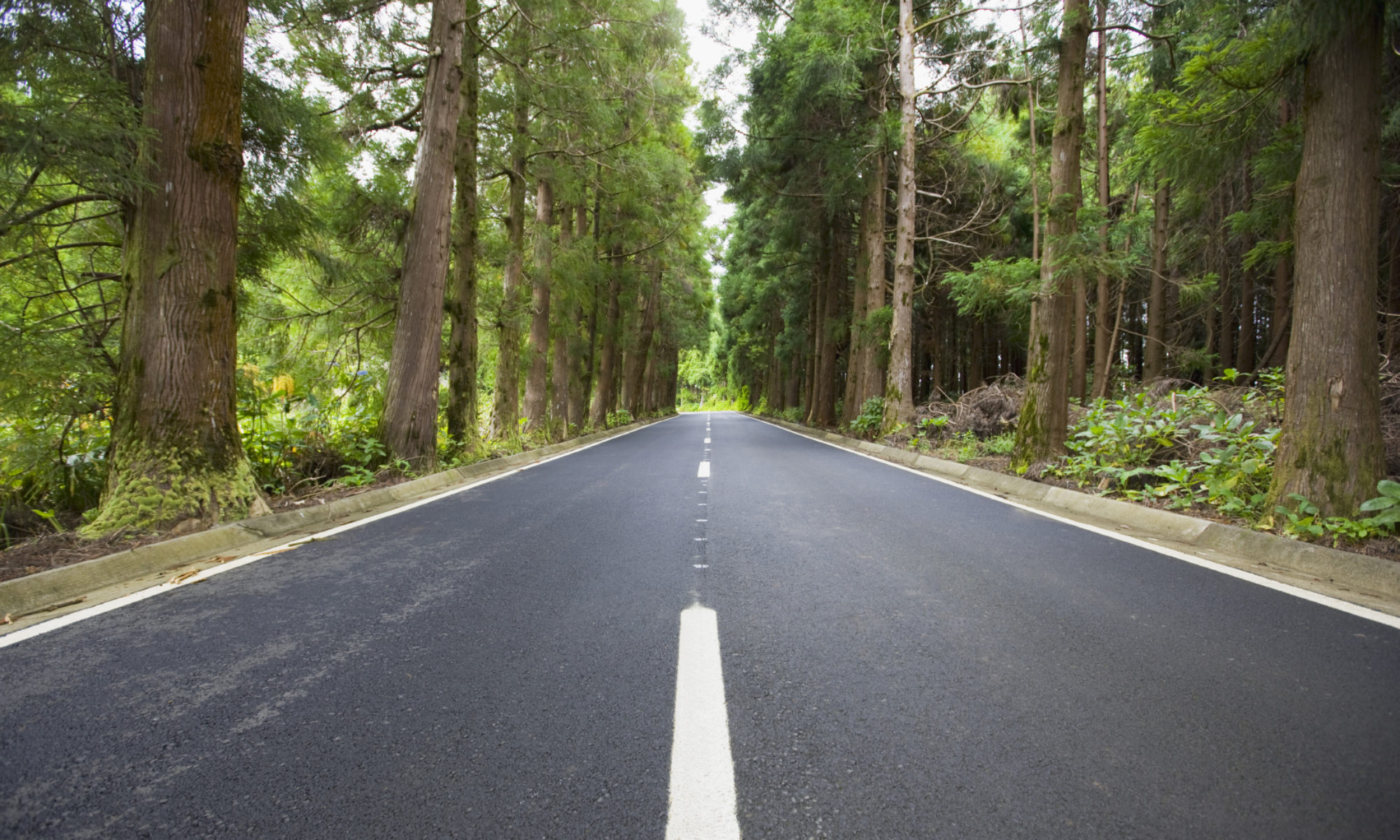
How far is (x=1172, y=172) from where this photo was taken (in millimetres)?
7781

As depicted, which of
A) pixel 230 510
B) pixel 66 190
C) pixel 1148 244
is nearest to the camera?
pixel 230 510

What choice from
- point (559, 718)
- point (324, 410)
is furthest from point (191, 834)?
point (324, 410)

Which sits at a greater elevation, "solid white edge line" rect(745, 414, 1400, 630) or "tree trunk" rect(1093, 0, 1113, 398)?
"tree trunk" rect(1093, 0, 1113, 398)

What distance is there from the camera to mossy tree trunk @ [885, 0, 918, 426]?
15016 millimetres

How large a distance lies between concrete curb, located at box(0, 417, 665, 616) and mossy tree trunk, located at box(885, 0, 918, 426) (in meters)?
11.2

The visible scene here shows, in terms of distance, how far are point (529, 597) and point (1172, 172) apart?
931cm

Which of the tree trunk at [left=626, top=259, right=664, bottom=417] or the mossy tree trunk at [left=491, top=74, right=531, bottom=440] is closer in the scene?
the mossy tree trunk at [left=491, top=74, right=531, bottom=440]

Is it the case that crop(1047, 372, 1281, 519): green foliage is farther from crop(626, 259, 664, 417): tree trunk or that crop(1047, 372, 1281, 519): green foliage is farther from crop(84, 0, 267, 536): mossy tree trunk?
crop(626, 259, 664, 417): tree trunk

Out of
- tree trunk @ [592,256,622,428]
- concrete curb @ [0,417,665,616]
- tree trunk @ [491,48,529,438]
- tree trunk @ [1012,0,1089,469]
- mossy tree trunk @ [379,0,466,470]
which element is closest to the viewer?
concrete curb @ [0,417,665,616]

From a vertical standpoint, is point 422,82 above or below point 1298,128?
above

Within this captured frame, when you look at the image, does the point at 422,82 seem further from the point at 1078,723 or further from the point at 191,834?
the point at 1078,723

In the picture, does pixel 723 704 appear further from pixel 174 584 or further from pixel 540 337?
pixel 540 337

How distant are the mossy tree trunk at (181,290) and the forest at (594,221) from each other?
27 millimetres

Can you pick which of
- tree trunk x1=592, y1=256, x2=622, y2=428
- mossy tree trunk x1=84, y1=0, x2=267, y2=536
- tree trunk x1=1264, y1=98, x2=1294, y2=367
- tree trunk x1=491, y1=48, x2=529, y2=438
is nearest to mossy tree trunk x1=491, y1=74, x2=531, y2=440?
tree trunk x1=491, y1=48, x2=529, y2=438
